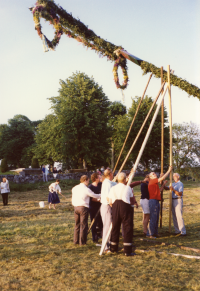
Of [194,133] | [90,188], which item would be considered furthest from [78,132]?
[90,188]

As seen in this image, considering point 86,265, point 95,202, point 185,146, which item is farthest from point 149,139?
point 86,265

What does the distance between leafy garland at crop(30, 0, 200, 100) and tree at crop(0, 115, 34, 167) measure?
5549 centimetres

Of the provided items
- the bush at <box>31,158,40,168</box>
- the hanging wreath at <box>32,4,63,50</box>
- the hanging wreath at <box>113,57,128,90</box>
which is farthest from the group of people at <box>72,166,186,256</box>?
the bush at <box>31,158,40,168</box>

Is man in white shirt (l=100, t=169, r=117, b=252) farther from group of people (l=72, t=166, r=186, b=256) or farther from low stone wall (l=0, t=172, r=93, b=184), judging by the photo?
low stone wall (l=0, t=172, r=93, b=184)

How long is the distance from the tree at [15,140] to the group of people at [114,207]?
177 feet

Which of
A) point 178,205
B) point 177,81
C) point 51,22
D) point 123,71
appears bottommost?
point 178,205

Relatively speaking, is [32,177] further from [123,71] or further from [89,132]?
[123,71]

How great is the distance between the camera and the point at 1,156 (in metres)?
61.0

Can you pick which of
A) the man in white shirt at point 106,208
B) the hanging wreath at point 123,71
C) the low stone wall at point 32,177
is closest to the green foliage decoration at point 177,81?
the hanging wreath at point 123,71

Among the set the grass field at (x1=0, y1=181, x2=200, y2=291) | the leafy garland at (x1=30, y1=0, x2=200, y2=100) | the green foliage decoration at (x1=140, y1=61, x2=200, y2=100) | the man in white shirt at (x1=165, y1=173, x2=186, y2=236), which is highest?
the leafy garland at (x1=30, y1=0, x2=200, y2=100)

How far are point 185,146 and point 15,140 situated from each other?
3389 cm

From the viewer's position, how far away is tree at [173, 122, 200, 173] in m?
43.5

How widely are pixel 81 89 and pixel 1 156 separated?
31782 mm

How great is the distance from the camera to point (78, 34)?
22.2 feet
